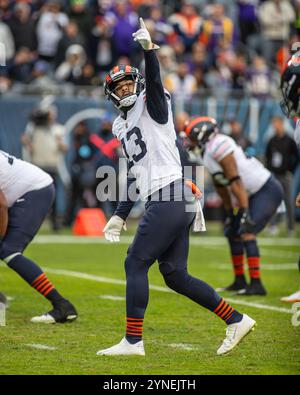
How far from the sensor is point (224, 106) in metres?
16.7

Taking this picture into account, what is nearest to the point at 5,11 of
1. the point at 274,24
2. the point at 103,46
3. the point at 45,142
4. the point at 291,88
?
the point at 103,46

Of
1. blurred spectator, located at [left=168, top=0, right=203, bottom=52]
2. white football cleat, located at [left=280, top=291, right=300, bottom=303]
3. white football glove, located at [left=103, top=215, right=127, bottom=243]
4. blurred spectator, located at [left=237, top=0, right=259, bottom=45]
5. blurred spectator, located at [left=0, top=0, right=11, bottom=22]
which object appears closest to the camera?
white football glove, located at [left=103, top=215, right=127, bottom=243]

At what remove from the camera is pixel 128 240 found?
45.8 ft

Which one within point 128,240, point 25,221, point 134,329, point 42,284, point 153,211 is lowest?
point 128,240

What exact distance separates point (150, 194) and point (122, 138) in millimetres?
408

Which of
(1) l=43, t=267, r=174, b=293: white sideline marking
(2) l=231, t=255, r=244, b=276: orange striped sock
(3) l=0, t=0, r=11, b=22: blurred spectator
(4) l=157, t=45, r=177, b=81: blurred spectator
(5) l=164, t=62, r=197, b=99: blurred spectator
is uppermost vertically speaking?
(3) l=0, t=0, r=11, b=22: blurred spectator

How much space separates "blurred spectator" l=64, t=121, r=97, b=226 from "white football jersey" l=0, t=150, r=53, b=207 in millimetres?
8448

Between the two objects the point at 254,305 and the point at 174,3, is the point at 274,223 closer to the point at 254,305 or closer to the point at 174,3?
the point at 174,3

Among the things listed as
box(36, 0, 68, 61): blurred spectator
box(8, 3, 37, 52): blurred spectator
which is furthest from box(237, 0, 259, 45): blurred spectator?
box(8, 3, 37, 52): blurred spectator

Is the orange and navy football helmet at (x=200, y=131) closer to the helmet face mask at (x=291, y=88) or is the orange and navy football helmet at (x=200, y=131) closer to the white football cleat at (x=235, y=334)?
the white football cleat at (x=235, y=334)

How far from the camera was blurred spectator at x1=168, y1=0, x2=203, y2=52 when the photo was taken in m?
18.4

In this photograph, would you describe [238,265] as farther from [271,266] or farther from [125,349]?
[125,349]

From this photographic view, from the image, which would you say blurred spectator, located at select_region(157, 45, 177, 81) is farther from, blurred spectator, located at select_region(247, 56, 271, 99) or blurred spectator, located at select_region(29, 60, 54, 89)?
blurred spectator, located at select_region(29, 60, 54, 89)

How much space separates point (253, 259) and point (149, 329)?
7.42 feet
